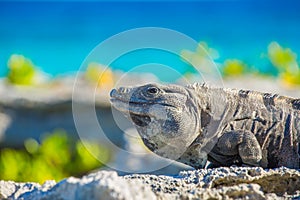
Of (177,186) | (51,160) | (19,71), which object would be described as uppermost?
(19,71)

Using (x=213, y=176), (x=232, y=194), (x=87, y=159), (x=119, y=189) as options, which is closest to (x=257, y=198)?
(x=232, y=194)

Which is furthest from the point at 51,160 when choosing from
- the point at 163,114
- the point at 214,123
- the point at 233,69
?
the point at 163,114

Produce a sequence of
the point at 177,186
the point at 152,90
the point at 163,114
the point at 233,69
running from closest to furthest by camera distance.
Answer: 1. the point at 177,186
2. the point at 163,114
3. the point at 152,90
4. the point at 233,69

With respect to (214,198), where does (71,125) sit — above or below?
above

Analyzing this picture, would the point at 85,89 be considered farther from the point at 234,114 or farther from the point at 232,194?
the point at 232,194

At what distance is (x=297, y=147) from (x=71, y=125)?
13250mm

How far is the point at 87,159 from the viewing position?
14.8m

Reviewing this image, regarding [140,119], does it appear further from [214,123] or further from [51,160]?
[51,160]

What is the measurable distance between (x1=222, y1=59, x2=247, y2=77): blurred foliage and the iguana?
13566 millimetres

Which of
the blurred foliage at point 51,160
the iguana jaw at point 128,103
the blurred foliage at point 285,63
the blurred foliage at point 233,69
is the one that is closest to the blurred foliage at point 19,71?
the blurred foliage at point 51,160

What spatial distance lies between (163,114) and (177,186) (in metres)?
0.95

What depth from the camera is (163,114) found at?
4.26 meters

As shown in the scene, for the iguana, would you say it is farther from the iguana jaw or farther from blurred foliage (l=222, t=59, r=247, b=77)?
blurred foliage (l=222, t=59, r=247, b=77)

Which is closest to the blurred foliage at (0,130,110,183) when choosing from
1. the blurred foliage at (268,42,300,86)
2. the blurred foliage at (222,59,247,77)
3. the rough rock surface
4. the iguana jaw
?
the blurred foliage at (222,59,247,77)
